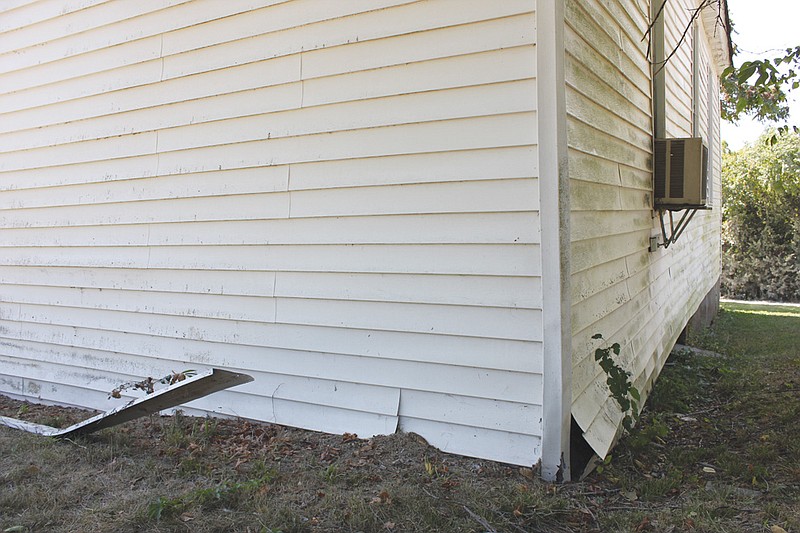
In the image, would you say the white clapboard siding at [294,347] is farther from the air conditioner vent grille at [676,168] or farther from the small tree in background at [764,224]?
the small tree in background at [764,224]

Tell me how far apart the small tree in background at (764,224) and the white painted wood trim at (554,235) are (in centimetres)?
1447

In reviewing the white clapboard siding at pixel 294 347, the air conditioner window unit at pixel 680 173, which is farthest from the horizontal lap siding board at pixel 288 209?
the air conditioner window unit at pixel 680 173

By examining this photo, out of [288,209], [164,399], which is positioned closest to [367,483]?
[164,399]

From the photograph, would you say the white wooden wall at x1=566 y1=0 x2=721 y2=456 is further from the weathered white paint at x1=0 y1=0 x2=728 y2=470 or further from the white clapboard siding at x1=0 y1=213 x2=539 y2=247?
the white clapboard siding at x1=0 y1=213 x2=539 y2=247

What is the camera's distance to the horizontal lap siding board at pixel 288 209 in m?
3.59

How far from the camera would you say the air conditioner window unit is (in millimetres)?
5270

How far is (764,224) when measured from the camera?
1641 cm

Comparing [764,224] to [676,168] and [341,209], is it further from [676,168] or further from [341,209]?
[341,209]

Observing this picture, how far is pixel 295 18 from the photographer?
4223 mm

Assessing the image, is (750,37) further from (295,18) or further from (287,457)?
(287,457)

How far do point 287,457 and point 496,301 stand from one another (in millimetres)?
1471

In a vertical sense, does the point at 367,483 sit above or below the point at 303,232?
below

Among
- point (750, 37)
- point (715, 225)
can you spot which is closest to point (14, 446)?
point (715, 225)

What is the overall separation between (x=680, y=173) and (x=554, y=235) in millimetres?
2634
